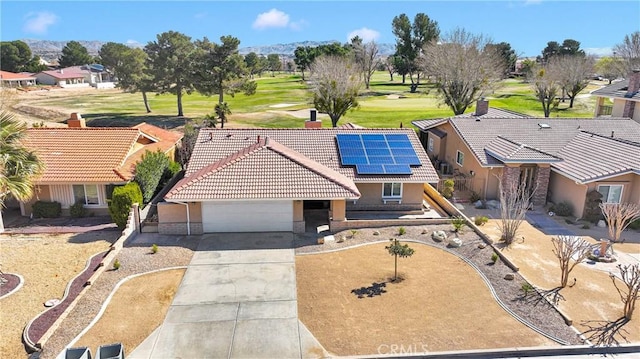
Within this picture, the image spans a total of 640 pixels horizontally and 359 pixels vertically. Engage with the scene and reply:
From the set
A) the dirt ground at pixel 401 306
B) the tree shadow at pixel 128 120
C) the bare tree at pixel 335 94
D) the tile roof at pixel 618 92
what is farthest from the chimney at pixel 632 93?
the tree shadow at pixel 128 120

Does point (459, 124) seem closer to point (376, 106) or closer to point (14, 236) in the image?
point (14, 236)

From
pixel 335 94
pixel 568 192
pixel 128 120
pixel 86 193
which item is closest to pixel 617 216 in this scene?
pixel 568 192

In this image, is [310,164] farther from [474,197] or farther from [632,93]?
[632,93]

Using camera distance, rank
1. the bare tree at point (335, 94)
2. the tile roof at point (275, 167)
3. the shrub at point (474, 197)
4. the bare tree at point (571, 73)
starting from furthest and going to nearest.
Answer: the bare tree at point (571, 73), the bare tree at point (335, 94), the shrub at point (474, 197), the tile roof at point (275, 167)

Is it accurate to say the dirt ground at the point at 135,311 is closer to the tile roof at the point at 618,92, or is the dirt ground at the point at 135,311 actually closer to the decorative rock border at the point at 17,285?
the decorative rock border at the point at 17,285

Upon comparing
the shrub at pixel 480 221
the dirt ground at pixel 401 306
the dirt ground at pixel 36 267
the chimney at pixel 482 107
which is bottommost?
the dirt ground at pixel 36 267

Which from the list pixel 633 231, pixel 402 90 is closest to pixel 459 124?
pixel 633 231
